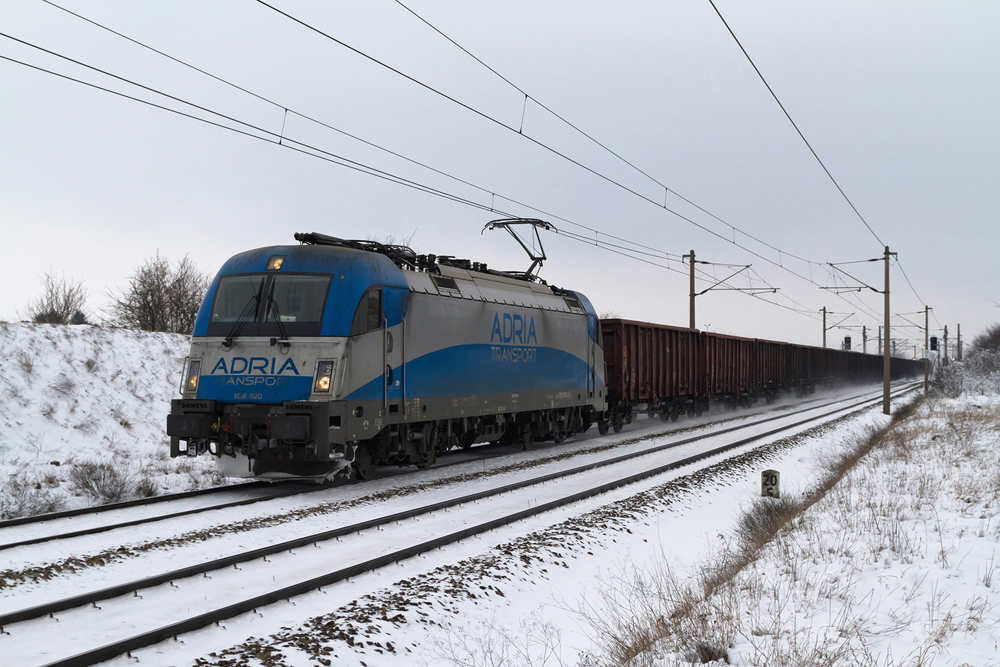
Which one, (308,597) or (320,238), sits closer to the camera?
(308,597)

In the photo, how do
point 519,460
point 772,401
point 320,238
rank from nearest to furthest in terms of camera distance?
1. point 320,238
2. point 519,460
3. point 772,401

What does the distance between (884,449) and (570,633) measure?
1372 cm

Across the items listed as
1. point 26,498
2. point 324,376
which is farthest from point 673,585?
point 26,498

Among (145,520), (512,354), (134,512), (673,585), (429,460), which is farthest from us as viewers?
(512,354)

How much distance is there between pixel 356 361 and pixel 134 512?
3559 mm

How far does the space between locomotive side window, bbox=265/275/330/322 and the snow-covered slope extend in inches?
137

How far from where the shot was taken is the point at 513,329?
15.8m

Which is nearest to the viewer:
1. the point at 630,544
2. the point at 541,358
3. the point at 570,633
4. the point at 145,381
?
the point at 570,633

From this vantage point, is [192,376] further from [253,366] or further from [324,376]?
[324,376]

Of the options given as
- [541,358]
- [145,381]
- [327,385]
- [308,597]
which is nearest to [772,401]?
[541,358]

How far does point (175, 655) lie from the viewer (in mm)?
4965

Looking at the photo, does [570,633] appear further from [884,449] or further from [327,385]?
[884,449]

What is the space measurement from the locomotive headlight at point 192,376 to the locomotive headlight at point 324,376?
6.77 feet

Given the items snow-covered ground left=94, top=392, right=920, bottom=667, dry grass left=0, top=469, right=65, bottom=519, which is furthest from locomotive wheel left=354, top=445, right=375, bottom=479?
dry grass left=0, top=469, right=65, bottom=519
